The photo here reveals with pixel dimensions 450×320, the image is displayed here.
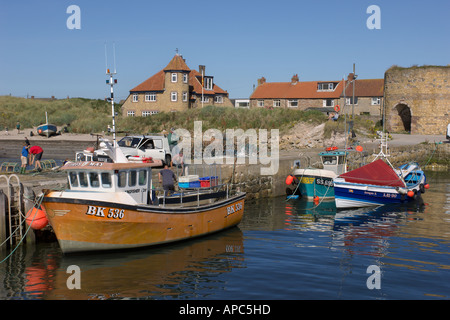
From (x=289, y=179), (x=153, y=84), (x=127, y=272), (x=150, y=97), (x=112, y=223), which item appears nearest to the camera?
(x=127, y=272)

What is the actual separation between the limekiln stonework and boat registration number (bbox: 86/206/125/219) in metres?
42.6

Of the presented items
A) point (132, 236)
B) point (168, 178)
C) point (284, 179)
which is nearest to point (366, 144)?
point (284, 179)

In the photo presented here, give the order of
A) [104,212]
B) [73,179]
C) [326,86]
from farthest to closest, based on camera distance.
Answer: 1. [326,86]
2. [73,179]
3. [104,212]

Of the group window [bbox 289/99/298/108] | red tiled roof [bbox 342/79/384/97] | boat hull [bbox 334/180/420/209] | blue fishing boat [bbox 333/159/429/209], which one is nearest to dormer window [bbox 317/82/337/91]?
red tiled roof [bbox 342/79/384/97]

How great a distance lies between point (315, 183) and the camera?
24.8 m

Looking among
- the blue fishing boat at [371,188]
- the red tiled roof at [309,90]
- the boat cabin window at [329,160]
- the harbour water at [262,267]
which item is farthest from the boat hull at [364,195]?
the red tiled roof at [309,90]

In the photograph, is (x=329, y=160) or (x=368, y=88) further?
(x=368, y=88)

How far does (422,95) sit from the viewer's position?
48.6m

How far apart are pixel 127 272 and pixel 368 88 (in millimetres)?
63604

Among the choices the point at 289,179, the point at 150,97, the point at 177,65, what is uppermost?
the point at 177,65

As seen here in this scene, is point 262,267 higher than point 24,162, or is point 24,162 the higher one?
point 24,162

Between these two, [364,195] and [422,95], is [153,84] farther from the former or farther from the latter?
[364,195]

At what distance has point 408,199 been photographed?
23312mm

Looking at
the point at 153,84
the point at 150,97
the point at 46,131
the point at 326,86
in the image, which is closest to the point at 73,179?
the point at 46,131
